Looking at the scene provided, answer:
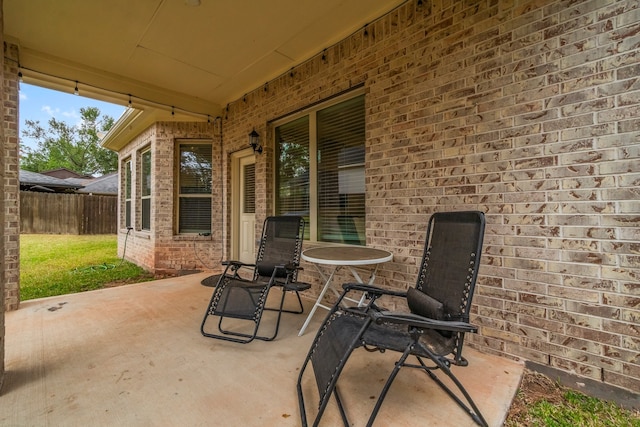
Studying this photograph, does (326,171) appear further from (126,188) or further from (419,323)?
(126,188)

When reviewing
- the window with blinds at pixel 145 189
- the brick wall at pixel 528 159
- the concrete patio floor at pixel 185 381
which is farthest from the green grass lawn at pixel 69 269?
the brick wall at pixel 528 159

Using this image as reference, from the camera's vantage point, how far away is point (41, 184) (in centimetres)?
1209

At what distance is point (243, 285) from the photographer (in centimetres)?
276

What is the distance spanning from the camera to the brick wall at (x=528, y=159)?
171cm

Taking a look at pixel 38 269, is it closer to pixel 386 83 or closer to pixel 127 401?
pixel 127 401

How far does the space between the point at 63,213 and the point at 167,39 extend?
11.7m

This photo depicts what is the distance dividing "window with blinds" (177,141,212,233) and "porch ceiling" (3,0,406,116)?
1.26 metres

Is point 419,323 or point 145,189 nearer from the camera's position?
point 419,323

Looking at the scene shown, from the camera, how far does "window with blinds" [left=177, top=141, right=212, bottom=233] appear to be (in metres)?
5.61

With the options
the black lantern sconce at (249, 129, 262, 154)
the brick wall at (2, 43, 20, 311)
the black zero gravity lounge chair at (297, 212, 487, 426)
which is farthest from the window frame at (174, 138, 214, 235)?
the black zero gravity lounge chair at (297, 212, 487, 426)

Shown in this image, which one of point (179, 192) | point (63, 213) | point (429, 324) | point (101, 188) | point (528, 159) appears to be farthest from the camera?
point (101, 188)

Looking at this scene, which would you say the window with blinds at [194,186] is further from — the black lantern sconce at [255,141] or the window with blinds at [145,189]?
the black lantern sconce at [255,141]

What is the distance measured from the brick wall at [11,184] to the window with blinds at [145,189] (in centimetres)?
277

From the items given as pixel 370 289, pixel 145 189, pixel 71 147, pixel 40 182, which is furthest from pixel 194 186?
pixel 71 147
